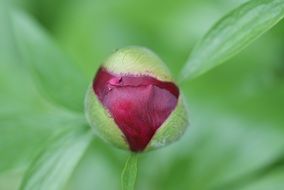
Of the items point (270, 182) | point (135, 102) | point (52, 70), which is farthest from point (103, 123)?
point (270, 182)

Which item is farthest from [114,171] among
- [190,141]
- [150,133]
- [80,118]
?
[150,133]

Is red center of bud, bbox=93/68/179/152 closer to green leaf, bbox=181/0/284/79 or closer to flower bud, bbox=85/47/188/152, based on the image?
flower bud, bbox=85/47/188/152

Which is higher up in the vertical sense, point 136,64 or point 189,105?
point 136,64

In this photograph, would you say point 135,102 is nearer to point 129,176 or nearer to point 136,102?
point 136,102

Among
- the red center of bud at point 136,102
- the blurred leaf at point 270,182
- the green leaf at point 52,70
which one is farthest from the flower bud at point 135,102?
the blurred leaf at point 270,182

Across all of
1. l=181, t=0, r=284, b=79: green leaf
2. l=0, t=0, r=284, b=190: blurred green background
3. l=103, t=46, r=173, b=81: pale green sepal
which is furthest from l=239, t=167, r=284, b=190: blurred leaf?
l=103, t=46, r=173, b=81: pale green sepal

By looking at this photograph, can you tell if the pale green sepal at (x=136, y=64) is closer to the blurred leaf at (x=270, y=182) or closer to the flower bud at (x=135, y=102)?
the flower bud at (x=135, y=102)
